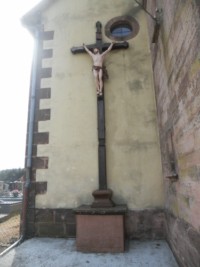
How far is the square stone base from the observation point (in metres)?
4.05

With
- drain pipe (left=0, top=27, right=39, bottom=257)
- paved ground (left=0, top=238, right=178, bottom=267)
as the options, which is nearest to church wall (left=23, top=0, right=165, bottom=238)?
drain pipe (left=0, top=27, right=39, bottom=257)

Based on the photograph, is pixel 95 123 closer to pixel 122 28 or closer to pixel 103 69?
pixel 103 69

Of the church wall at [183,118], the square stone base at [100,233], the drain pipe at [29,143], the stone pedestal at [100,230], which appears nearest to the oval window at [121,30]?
the drain pipe at [29,143]

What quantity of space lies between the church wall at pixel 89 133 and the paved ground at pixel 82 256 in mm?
499

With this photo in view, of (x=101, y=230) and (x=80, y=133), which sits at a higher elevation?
(x=80, y=133)

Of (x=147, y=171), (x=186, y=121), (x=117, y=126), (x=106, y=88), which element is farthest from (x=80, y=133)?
(x=186, y=121)

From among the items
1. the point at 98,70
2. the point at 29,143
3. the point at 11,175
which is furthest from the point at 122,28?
the point at 11,175

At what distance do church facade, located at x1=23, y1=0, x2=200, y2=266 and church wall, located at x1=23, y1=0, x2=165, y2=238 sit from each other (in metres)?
0.02

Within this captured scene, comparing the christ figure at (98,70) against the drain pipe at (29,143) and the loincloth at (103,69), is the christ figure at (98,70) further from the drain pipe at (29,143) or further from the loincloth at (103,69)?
the drain pipe at (29,143)

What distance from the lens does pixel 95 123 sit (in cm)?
539

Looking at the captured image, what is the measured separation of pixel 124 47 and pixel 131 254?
4.42 m

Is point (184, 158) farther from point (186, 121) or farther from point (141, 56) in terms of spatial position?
point (141, 56)

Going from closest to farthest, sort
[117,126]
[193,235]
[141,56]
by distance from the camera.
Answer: [193,235], [117,126], [141,56]

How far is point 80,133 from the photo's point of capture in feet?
17.6
